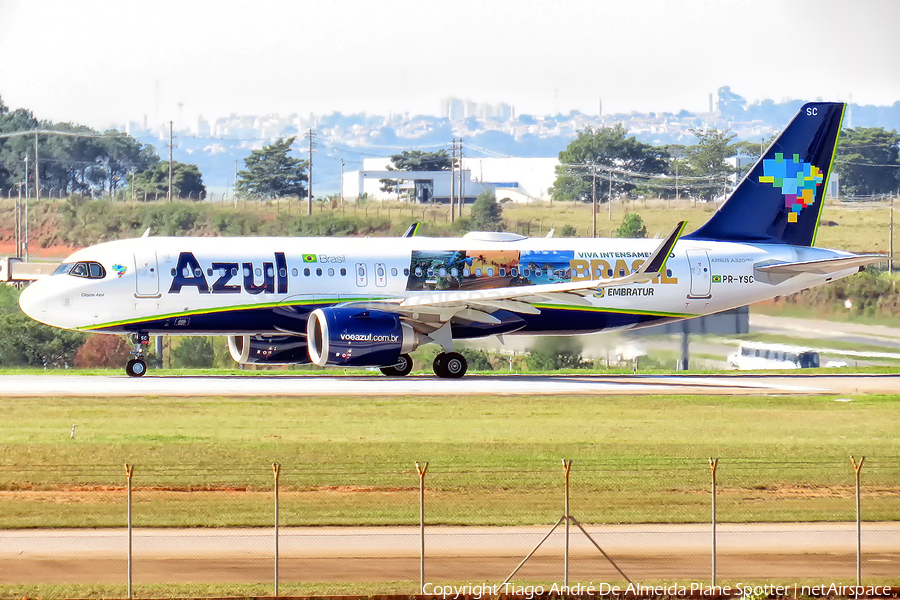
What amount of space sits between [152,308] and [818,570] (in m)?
25.9

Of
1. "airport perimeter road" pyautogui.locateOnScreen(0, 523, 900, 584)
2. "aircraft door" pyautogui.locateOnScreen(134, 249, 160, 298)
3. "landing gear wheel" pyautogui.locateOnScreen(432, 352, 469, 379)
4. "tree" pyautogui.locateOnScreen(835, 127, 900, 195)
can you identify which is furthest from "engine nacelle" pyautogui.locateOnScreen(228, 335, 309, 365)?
"tree" pyautogui.locateOnScreen(835, 127, 900, 195)

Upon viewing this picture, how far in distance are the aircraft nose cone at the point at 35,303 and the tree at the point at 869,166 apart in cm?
14468

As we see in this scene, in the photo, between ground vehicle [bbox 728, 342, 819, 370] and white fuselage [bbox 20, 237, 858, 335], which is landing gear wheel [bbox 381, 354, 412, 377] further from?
ground vehicle [bbox 728, 342, 819, 370]

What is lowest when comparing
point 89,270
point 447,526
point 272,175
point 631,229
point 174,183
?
point 447,526

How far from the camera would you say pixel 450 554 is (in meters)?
18.1

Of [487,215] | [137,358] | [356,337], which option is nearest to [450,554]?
[356,337]

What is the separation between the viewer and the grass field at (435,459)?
2125cm

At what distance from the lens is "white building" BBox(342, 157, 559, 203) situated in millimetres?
151875

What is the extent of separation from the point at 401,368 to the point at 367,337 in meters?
4.86

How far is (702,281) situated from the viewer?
44.2m

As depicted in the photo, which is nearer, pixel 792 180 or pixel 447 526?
pixel 447 526

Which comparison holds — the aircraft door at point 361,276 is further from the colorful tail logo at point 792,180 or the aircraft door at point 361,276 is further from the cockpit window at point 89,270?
the colorful tail logo at point 792,180

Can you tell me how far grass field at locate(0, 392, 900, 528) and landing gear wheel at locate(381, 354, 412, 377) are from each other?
7067mm

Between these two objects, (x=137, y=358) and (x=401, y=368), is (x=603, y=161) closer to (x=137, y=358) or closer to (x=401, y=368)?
(x=401, y=368)
